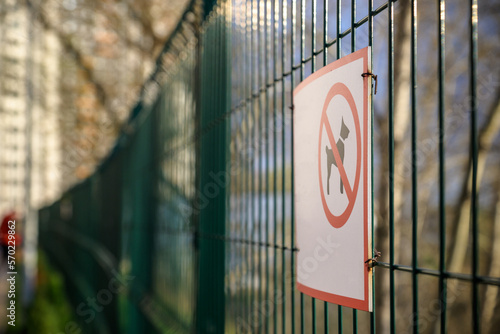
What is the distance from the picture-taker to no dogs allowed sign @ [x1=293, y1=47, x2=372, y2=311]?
163 centimetres

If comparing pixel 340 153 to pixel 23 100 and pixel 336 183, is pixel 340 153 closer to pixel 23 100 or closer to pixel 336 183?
pixel 336 183

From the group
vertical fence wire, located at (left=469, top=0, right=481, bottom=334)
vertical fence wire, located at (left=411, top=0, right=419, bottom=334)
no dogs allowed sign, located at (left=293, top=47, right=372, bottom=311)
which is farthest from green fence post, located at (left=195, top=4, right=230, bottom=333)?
vertical fence wire, located at (left=469, top=0, right=481, bottom=334)

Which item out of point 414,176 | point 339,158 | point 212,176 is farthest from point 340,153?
point 212,176

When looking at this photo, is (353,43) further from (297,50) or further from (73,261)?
(73,261)

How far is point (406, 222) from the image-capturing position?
19.6 ft

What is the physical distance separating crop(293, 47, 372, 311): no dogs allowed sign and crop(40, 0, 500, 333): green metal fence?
3.0 inches

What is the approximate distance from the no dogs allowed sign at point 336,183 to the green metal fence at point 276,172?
75 mm

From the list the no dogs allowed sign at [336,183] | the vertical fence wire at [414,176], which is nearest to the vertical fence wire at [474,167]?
the vertical fence wire at [414,176]

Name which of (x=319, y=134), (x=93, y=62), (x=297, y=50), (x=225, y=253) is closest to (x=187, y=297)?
(x=225, y=253)

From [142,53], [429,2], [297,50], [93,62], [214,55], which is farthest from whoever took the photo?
[93,62]

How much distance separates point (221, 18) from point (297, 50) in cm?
109

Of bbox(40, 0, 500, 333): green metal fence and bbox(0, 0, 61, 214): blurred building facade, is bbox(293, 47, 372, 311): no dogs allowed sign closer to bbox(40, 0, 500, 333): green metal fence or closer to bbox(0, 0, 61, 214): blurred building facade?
bbox(40, 0, 500, 333): green metal fence

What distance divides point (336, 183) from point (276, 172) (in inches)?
34.6

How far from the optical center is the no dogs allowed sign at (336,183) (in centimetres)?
163
